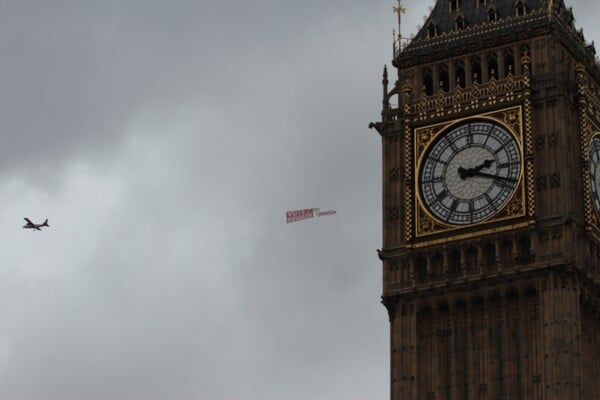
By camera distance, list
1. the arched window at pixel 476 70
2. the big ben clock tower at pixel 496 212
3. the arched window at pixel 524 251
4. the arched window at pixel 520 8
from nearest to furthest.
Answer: the big ben clock tower at pixel 496 212 < the arched window at pixel 524 251 < the arched window at pixel 476 70 < the arched window at pixel 520 8

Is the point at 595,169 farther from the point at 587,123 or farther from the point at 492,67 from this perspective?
the point at 492,67

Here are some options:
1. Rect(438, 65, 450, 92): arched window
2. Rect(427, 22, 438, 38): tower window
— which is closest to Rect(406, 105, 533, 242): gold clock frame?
Rect(438, 65, 450, 92): arched window

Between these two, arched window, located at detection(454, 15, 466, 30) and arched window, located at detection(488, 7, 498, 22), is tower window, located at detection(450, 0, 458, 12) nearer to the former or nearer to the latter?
arched window, located at detection(454, 15, 466, 30)

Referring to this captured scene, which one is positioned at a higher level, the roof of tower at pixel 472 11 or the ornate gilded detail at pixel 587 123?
the roof of tower at pixel 472 11

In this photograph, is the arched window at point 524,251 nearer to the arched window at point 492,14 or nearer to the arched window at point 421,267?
the arched window at point 421,267

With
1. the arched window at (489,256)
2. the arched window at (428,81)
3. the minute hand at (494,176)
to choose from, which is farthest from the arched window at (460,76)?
the arched window at (489,256)

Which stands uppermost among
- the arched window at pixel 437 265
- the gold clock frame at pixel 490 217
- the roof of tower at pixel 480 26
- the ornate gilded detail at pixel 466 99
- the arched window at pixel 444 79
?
the roof of tower at pixel 480 26

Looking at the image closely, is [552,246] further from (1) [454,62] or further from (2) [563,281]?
(1) [454,62]
